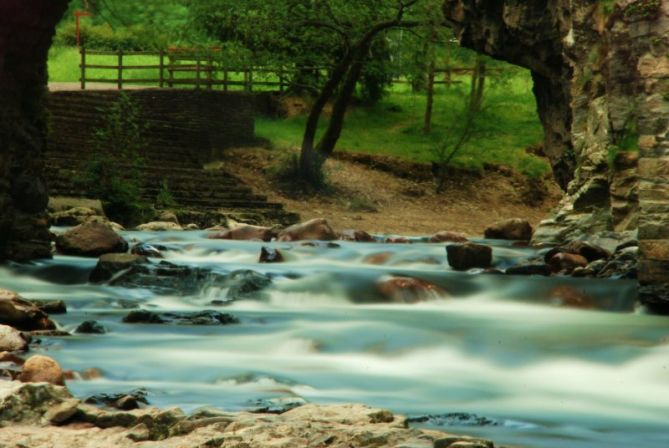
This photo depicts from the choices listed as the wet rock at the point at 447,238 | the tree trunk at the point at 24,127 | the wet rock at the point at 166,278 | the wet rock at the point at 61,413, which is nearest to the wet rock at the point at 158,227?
the wet rock at the point at 447,238

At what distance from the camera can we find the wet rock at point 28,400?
7.12 m

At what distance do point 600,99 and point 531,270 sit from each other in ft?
14.8

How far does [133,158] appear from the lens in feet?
95.5

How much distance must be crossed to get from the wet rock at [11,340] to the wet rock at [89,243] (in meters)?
8.15

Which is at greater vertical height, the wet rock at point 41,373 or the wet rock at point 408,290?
the wet rock at point 41,373

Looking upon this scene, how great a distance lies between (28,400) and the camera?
723 centimetres

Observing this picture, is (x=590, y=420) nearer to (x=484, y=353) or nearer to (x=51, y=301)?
(x=484, y=353)

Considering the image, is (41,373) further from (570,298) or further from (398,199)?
(398,199)

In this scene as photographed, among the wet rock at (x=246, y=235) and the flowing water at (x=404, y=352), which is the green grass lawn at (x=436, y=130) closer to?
the wet rock at (x=246, y=235)

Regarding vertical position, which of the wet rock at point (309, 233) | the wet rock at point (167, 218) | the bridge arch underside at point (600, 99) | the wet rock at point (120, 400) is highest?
the bridge arch underside at point (600, 99)

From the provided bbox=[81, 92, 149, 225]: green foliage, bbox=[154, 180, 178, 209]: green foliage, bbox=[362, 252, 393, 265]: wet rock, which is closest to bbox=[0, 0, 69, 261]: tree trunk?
bbox=[362, 252, 393, 265]: wet rock

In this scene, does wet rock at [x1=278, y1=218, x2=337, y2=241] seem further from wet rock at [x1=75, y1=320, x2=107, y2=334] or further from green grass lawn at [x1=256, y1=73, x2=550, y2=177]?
green grass lawn at [x1=256, y1=73, x2=550, y2=177]

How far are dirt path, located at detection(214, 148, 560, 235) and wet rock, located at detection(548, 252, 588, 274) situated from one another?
462 inches

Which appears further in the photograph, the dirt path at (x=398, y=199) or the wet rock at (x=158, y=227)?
the dirt path at (x=398, y=199)
